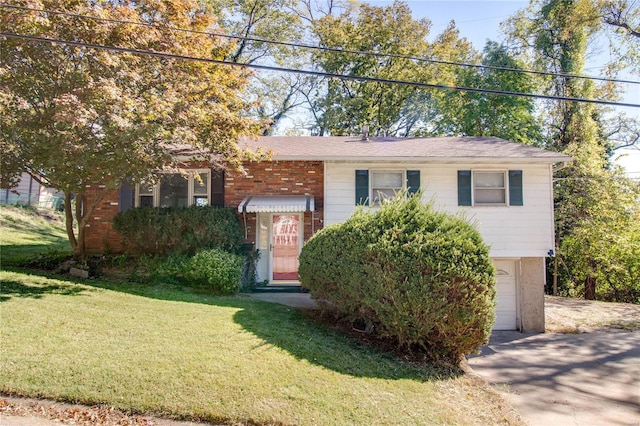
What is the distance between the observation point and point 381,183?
12.1m

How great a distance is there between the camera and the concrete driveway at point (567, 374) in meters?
5.87

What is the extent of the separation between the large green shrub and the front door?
16.2 feet

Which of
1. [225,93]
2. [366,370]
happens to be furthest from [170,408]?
[225,93]

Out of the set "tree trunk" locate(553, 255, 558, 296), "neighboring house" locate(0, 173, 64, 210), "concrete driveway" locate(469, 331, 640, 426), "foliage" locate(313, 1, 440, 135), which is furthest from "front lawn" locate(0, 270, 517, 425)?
"foliage" locate(313, 1, 440, 135)

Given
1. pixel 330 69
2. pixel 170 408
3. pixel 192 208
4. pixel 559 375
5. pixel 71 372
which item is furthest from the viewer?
pixel 330 69

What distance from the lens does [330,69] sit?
24047 mm

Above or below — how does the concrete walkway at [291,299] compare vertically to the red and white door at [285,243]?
below

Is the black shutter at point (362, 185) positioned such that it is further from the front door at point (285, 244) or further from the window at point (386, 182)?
the front door at point (285, 244)

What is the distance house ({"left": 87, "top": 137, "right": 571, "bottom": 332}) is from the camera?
1183 cm

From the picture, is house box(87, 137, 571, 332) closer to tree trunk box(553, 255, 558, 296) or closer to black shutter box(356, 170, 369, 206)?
black shutter box(356, 170, 369, 206)

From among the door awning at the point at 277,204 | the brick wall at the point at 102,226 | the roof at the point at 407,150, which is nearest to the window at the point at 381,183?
the roof at the point at 407,150

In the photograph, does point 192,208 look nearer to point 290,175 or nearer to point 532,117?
point 290,175

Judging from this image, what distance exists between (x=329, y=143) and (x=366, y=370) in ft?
30.6

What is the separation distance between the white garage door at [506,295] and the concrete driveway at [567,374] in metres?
0.51
